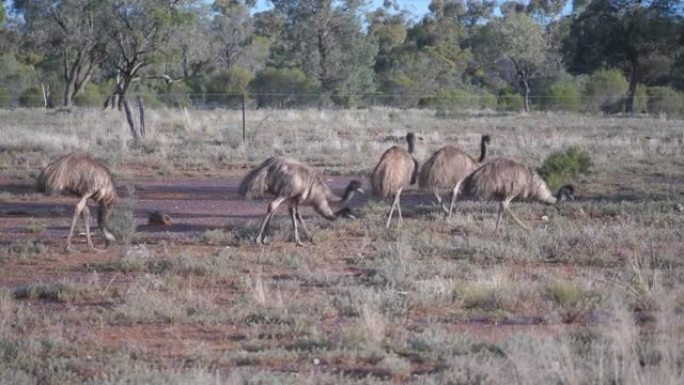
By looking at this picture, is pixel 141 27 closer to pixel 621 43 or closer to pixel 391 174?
pixel 391 174

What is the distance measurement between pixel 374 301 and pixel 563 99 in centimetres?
4113

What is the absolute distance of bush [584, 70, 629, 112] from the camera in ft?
162

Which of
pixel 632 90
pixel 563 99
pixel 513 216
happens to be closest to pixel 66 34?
pixel 563 99

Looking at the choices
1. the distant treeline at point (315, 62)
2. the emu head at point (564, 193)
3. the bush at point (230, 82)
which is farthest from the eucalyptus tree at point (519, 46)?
the emu head at point (564, 193)

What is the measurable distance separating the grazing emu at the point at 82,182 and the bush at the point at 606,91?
131ft

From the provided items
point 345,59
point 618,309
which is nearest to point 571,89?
point 345,59

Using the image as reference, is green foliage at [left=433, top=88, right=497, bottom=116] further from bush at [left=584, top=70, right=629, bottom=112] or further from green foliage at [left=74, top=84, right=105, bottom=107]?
green foliage at [left=74, top=84, right=105, bottom=107]

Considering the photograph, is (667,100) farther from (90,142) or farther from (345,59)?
(90,142)

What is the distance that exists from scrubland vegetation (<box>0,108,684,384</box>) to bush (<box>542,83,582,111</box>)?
29758mm

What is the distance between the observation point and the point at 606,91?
50.7 metres

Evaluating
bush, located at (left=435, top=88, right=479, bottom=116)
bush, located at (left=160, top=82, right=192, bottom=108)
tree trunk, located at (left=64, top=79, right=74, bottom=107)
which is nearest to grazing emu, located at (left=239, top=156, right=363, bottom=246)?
bush, located at (left=435, top=88, right=479, bottom=116)

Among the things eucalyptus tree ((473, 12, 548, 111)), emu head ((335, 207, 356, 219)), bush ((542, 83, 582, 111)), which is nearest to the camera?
emu head ((335, 207, 356, 219))

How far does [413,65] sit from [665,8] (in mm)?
31694

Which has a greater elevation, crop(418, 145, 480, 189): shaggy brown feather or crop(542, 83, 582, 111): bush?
crop(542, 83, 582, 111): bush
